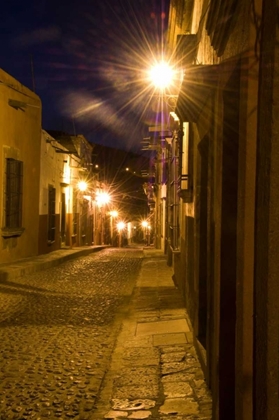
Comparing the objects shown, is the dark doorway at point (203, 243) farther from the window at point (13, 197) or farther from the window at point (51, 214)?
the window at point (51, 214)

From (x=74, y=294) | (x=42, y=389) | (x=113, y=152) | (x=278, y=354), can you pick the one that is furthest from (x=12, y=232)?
(x=113, y=152)

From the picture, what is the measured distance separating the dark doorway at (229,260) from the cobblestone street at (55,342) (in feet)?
4.16

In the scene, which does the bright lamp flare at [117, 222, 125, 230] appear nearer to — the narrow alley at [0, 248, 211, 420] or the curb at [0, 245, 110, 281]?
the curb at [0, 245, 110, 281]

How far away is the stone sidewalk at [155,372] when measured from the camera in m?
4.20

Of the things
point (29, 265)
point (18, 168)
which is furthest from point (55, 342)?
point (18, 168)

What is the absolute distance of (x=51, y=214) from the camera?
19250 mm

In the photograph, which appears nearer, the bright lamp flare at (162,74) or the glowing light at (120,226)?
the bright lamp flare at (162,74)

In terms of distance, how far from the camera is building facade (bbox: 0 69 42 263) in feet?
44.7

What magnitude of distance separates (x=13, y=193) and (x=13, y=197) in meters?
0.11

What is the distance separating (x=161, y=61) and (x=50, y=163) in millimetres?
10139

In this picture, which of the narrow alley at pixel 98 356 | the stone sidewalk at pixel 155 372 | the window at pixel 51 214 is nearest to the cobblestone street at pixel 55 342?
the narrow alley at pixel 98 356

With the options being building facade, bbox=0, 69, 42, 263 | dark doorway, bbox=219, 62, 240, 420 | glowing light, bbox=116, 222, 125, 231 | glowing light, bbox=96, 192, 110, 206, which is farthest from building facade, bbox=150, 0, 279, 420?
glowing light, bbox=116, 222, 125, 231

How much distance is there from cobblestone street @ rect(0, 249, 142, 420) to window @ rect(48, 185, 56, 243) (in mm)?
6662

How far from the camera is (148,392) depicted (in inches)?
181
